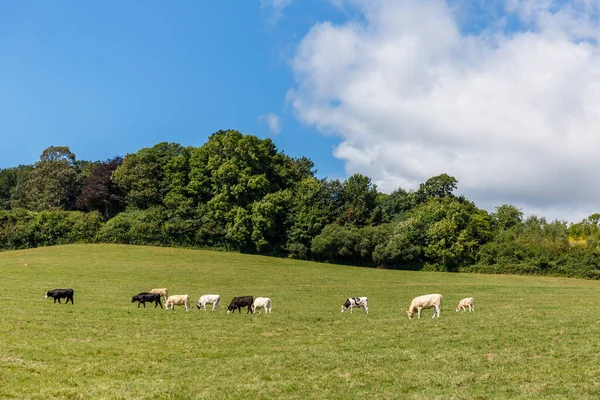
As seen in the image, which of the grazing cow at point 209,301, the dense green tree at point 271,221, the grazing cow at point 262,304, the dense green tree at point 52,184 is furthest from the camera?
the dense green tree at point 52,184

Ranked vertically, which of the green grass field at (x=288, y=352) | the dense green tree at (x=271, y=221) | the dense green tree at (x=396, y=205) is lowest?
the green grass field at (x=288, y=352)

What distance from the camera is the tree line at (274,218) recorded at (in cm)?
7856

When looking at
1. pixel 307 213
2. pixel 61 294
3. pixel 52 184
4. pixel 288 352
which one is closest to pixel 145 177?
pixel 52 184

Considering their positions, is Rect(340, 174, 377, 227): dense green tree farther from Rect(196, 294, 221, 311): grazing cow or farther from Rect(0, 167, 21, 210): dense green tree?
Rect(0, 167, 21, 210): dense green tree

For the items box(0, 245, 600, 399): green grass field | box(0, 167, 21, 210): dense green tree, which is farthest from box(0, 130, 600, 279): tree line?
box(0, 245, 600, 399): green grass field

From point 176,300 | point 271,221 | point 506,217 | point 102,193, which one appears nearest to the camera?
point 176,300

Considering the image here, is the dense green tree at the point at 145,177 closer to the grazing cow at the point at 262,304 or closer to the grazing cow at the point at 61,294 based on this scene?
the grazing cow at the point at 61,294

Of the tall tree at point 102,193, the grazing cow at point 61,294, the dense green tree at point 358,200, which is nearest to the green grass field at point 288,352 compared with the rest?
the grazing cow at point 61,294

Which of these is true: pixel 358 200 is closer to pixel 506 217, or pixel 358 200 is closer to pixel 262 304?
pixel 506 217

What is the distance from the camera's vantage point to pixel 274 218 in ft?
274

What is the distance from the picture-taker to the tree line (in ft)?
258

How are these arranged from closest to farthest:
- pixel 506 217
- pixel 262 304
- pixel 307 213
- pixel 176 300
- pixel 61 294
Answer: pixel 262 304 → pixel 176 300 → pixel 61 294 → pixel 307 213 → pixel 506 217

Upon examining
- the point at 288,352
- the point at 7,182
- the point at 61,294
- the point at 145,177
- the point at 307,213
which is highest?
the point at 7,182

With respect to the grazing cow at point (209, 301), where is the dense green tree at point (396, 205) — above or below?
above
